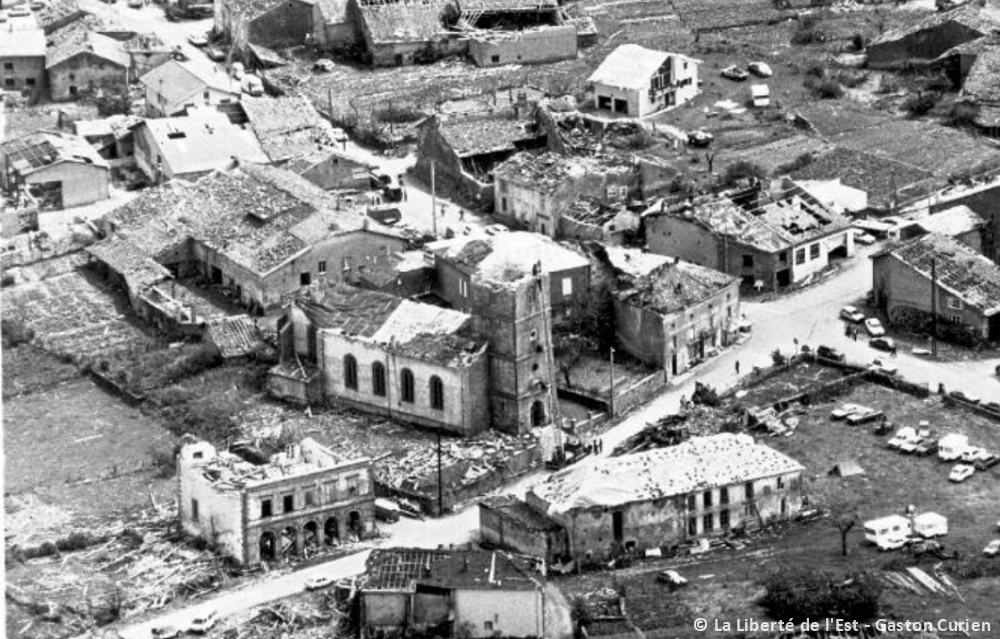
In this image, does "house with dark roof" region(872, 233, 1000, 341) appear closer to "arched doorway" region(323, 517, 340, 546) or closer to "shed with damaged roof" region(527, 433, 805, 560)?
"shed with damaged roof" region(527, 433, 805, 560)

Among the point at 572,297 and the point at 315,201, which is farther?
the point at 315,201

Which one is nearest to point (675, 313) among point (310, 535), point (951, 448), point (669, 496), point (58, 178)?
point (951, 448)

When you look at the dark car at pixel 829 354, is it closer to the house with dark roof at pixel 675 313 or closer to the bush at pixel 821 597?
the house with dark roof at pixel 675 313

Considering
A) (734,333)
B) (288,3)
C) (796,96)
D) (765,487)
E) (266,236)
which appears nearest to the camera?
(765,487)

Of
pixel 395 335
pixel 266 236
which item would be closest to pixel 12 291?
pixel 266 236

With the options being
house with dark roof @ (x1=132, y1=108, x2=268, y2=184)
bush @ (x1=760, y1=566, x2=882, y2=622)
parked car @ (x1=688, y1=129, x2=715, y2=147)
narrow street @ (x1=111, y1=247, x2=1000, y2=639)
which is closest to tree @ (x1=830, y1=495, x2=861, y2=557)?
bush @ (x1=760, y1=566, x2=882, y2=622)

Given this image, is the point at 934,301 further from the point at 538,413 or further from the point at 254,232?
the point at 254,232

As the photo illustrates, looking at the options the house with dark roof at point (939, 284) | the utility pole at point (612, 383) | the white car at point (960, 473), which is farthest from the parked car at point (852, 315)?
the white car at point (960, 473)

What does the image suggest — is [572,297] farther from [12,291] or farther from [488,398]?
[12,291]
